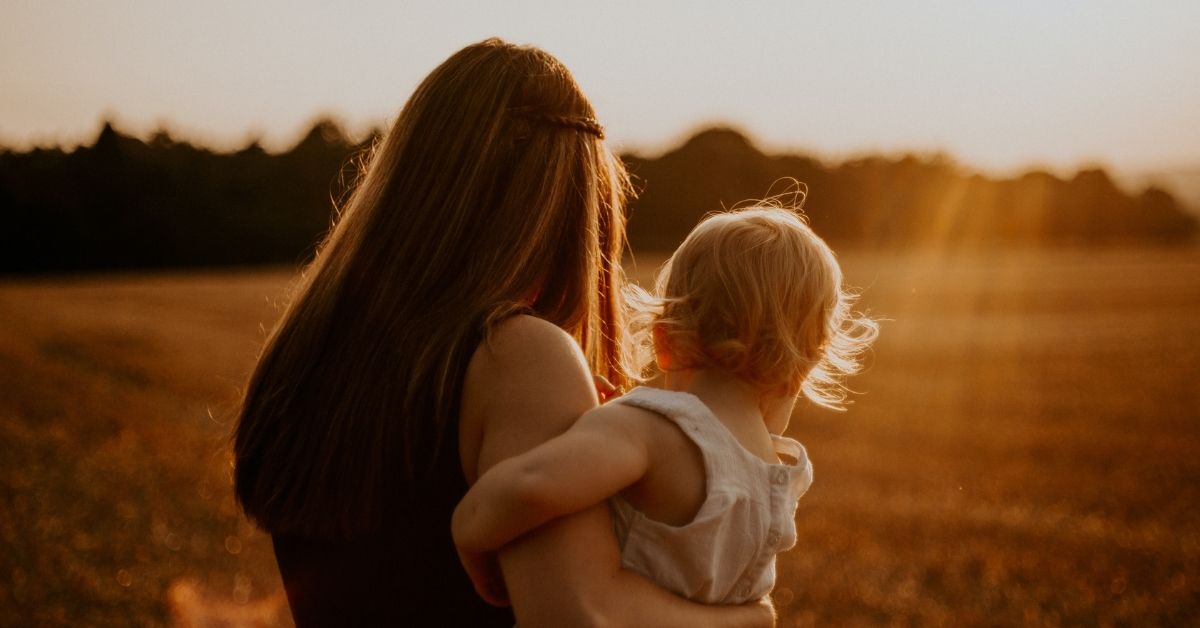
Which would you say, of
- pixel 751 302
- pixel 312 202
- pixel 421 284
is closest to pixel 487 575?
pixel 421 284

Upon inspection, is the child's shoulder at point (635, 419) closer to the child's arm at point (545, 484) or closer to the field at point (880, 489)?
the child's arm at point (545, 484)

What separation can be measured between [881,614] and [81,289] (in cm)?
4220

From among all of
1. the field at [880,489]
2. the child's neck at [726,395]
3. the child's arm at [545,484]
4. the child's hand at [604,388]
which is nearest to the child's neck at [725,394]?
the child's neck at [726,395]

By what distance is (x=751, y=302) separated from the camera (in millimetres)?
1948

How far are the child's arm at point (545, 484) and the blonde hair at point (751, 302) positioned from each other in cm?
45

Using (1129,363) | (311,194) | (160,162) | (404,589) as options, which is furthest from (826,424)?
(311,194)

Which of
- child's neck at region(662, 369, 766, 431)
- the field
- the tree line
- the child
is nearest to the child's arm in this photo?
the child

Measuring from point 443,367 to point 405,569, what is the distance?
378mm

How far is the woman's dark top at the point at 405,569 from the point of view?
1604mm

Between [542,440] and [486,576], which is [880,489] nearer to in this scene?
[486,576]

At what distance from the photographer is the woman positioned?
57.9 inches

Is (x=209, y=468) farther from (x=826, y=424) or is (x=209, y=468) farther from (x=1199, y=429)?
(x=1199, y=429)

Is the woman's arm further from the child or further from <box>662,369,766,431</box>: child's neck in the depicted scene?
<box>662,369,766,431</box>: child's neck

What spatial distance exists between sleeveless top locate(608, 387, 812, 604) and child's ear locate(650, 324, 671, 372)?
25 centimetres
